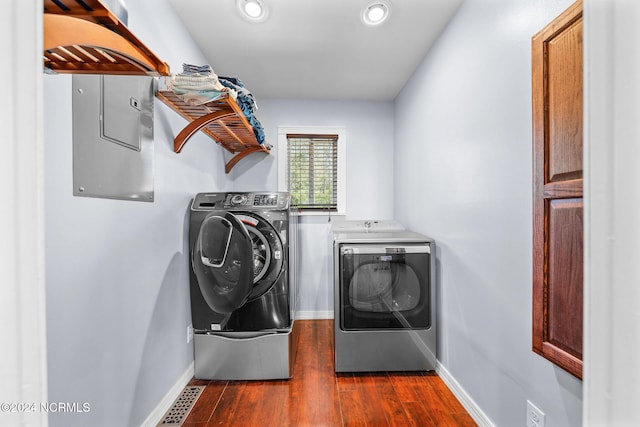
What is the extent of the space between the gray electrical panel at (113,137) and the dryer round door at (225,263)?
1.27ft

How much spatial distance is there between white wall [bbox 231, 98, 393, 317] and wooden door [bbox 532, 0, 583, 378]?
2.15 metres

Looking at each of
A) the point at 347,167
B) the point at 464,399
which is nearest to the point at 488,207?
the point at 464,399

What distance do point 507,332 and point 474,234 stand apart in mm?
513

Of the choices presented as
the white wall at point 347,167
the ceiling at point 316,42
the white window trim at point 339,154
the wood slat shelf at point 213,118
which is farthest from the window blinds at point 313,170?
the wood slat shelf at point 213,118

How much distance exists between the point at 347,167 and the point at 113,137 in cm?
233

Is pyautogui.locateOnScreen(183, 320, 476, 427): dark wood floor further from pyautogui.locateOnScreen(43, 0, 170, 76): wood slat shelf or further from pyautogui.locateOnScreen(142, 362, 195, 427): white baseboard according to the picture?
pyautogui.locateOnScreen(43, 0, 170, 76): wood slat shelf

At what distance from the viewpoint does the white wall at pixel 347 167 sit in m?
3.16

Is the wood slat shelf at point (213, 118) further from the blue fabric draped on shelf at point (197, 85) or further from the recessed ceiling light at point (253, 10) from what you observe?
the recessed ceiling light at point (253, 10)

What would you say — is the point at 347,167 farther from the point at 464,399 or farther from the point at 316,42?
the point at 464,399

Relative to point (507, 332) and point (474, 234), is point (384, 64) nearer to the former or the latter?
point (474, 234)

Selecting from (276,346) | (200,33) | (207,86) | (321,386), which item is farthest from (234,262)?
(200,33)

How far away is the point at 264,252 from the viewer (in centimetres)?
204

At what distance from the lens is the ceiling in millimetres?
1791

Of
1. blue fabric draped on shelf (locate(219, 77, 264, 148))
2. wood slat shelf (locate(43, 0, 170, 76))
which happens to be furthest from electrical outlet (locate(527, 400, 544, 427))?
blue fabric draped on shelf (locate(219, 77, 264, 148))
